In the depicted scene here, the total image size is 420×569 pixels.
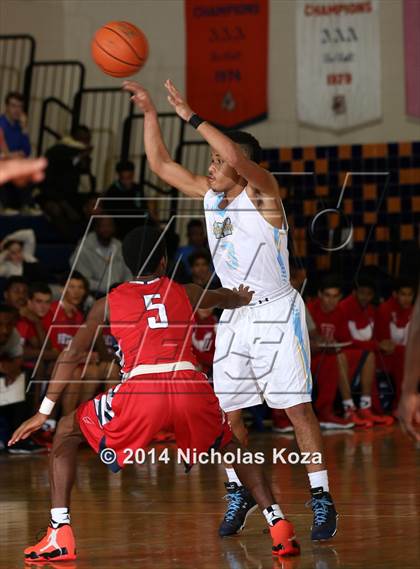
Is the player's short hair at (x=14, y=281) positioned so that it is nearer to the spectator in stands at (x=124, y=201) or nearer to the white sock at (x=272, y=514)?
the spectator in stands at (x=124, y=201)

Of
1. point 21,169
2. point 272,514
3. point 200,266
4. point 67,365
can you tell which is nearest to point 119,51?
point 67,365

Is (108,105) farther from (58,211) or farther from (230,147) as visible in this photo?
(230,147)

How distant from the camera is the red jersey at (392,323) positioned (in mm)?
11172

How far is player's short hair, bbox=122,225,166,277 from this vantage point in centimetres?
492

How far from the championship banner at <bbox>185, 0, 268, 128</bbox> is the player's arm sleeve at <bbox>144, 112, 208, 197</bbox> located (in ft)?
26.2

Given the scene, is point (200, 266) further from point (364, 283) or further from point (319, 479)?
point (319, 479)

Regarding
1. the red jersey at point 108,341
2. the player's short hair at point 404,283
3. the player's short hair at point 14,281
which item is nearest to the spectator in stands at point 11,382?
the player's short hair at point 14,281

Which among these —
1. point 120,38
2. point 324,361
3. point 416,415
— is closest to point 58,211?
point 324,361

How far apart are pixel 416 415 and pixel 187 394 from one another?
177 centimetres

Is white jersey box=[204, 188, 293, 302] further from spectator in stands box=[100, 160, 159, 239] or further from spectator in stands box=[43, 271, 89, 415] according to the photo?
spectator in stands box=[100, 160, 159, 239]

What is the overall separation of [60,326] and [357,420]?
2.70m

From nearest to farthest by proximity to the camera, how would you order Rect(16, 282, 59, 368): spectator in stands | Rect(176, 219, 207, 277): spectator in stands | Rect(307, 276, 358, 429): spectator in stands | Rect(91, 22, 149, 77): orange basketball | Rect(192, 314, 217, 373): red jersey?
Rect(91, 22, 149, 77): orange basketball → Rect(16, 282, 59, 368): spectator in stands → Rect(192, 314, 217, 373): red jersey → Rect(307, 276, 358, 429): spectator in stands → Rect(176, 219, 207, 277): spectator in stands

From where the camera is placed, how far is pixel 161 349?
490cm

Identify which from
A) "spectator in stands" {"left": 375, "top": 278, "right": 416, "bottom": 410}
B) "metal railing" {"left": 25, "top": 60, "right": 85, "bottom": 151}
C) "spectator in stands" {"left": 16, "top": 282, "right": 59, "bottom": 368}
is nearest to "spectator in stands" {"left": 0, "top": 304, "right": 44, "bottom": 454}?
"spectator in stands" {"left": 16, "top": 282, "right": 59, "bottom": 368}
